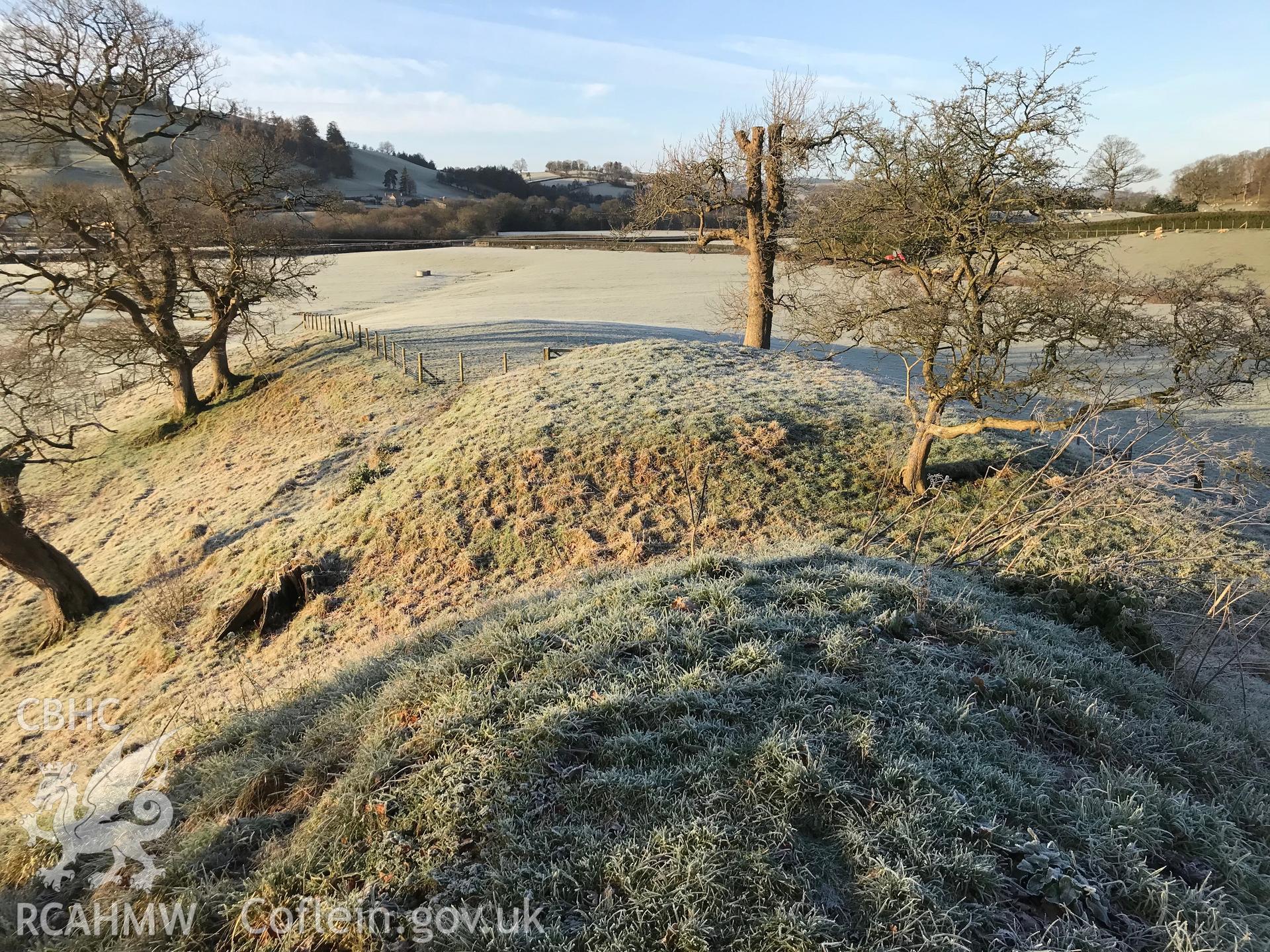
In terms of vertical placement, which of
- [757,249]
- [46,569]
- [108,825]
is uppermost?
[757,249]

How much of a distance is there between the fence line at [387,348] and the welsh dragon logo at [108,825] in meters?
15.6

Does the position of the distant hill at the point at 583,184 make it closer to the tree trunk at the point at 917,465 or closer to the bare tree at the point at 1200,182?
the bare tree at the point at 1200,182

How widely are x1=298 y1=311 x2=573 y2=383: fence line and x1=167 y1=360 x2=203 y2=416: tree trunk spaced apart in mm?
5775

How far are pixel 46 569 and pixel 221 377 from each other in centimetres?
1444

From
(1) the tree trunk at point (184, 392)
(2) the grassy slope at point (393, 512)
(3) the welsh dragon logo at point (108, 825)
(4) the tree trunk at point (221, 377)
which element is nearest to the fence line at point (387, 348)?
(2) the grassy slope at point (393, 512)

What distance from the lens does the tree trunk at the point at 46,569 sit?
38.6 feet

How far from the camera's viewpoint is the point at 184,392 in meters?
22.7

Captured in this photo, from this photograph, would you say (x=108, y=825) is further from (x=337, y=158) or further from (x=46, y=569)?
(x=337, y=158)

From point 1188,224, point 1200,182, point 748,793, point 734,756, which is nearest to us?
point 748,793

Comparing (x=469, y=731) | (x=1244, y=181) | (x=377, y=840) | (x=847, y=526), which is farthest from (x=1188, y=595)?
(x=1244, y=181)

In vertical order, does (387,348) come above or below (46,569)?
above

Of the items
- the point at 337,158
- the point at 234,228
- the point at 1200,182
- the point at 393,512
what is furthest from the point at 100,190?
the point at 337,158

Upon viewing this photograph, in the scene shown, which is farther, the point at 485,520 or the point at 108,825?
the point at 485,520

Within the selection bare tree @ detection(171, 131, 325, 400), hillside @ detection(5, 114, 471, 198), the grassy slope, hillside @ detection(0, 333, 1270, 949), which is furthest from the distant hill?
hillside @ detection(0, 333, 1270, 949)
